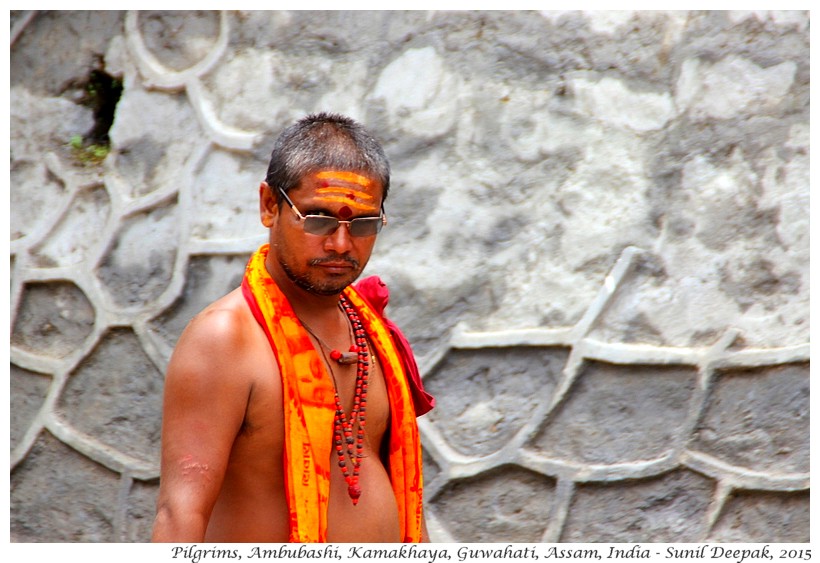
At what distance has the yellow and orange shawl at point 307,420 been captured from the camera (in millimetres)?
2141

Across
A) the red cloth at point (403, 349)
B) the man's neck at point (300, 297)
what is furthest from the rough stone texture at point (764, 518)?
the man's neck at point (300, 297)

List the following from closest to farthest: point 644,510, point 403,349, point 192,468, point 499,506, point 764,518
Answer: point 192,468, point 403,349, point 764,518, point 644,510, point 499,506

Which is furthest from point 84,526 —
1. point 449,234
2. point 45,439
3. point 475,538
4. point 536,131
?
point 536,131

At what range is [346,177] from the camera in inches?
87.4

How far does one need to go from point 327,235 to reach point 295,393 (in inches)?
14.7

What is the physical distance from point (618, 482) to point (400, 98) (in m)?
1.64

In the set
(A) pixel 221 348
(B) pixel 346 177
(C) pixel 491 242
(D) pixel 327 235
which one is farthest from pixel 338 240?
(C) pixel 491 242

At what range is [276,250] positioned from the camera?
2314 millimetres

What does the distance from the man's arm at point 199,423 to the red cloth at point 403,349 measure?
0.56 meters

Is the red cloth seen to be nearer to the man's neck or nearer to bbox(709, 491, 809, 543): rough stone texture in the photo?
the man's neck

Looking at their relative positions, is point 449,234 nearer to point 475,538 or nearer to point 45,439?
point 475,538

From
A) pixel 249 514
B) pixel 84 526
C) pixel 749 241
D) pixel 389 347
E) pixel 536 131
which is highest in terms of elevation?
pixel 536 131

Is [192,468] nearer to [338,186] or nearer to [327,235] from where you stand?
[327,235]

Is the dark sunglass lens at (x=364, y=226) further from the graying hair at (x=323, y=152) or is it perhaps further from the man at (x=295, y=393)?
the graying hair at (x=323, y=152)
